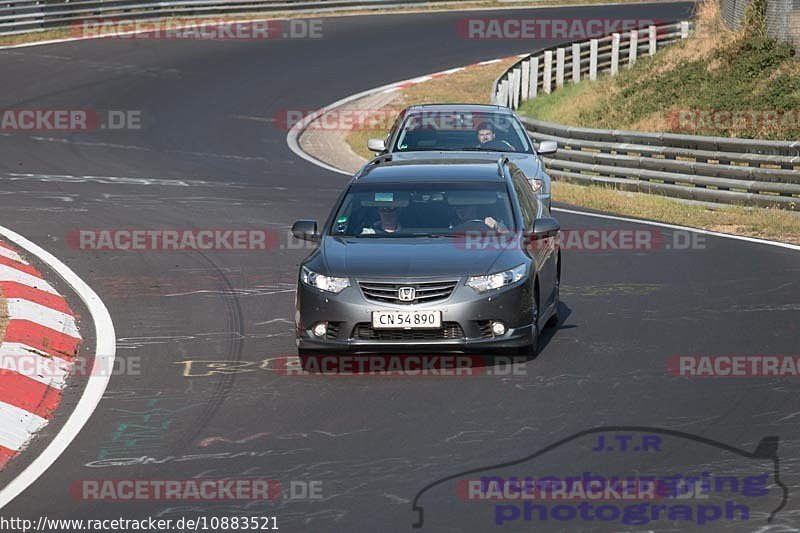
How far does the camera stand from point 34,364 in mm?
11094

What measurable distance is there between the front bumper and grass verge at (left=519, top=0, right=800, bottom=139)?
53.4 feet

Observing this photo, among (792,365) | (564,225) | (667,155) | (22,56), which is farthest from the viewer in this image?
(22,56)

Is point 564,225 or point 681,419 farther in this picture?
point 564,225

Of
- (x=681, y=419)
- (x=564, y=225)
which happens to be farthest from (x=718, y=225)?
(x=681, y=419)

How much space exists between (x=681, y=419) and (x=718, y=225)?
404 inches

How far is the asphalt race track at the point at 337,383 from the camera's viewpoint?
8078 millimetres

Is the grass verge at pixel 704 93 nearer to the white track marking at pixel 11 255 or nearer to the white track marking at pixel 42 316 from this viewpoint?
the white track marking at pixel 11 255

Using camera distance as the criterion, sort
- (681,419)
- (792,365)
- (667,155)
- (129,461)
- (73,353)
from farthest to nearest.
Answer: (667,155) → (73,353) → (792,365) → (681,419) → (129,461)

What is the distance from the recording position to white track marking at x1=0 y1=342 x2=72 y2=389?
35.3ft

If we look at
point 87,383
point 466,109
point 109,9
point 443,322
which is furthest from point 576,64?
point 87,383

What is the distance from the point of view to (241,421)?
9469 millimetres

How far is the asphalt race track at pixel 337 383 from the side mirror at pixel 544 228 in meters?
0.92

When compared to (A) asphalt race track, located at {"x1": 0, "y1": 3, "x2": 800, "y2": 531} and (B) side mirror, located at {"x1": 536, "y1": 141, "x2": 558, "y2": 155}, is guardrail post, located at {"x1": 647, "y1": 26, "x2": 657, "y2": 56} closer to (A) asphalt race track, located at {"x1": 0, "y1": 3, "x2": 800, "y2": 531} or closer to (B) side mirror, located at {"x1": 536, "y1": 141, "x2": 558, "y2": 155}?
(A) asphalt race track, located at {"x1": 0, "y1": 3, "x2": 800, "y2": 531}

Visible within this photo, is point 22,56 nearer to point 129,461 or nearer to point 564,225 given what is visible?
point 564,225
